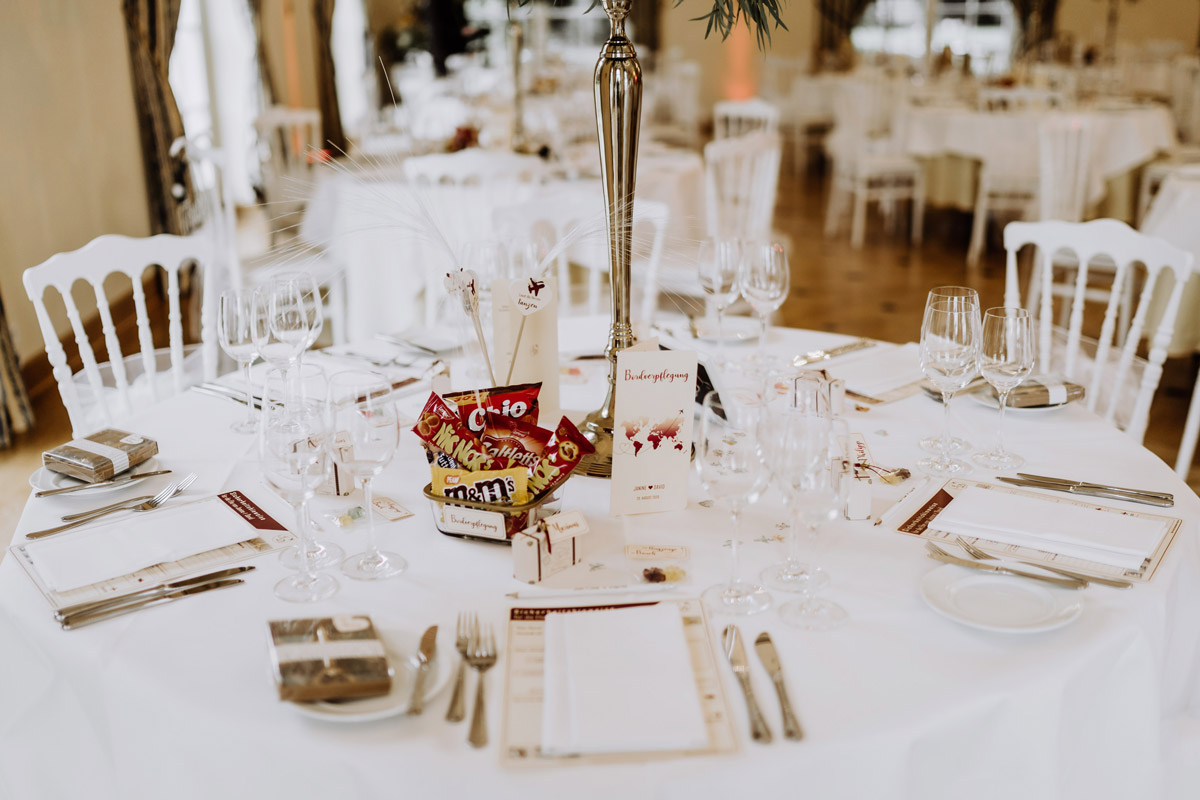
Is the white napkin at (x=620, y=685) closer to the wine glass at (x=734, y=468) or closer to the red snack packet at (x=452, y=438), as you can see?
the wine glass at (x=734, y=468)

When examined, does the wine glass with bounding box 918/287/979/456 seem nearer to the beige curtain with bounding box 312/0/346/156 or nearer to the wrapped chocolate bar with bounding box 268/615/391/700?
the wrapped chocolate bar with bounding box 268/615/391/700

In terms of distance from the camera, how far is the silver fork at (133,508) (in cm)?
130

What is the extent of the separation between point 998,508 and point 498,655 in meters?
0.71

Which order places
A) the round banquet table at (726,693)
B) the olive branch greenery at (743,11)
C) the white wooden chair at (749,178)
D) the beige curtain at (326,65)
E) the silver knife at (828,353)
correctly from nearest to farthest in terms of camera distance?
1. the round banquet table at (726,693)
2. the olive branch greenery at (743,11)
3. the silver knife at (828,353)
4. the white wooden chair at (749,178)
5. the beige curtain at (326,65)

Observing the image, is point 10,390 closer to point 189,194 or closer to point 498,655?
point 189,194

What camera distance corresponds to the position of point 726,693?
978mm

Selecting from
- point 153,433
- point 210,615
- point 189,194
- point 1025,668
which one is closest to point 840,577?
point 1025,668

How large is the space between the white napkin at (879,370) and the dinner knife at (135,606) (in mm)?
1093

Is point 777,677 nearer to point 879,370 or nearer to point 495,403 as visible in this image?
point 495,403

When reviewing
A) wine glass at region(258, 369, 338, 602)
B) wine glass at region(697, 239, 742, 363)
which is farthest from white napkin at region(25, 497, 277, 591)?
wine glass at region(697, 239, 742, 363)

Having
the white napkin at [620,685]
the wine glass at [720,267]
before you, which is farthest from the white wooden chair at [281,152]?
the white napkin at [620,685]

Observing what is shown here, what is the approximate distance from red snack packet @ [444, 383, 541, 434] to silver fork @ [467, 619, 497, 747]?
294 mm

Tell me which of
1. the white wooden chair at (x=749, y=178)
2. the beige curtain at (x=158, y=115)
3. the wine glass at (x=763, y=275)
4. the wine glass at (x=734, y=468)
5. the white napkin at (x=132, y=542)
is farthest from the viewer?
the beige curtain at (x=158, y=115)

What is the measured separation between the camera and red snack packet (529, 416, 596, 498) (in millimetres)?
1242
